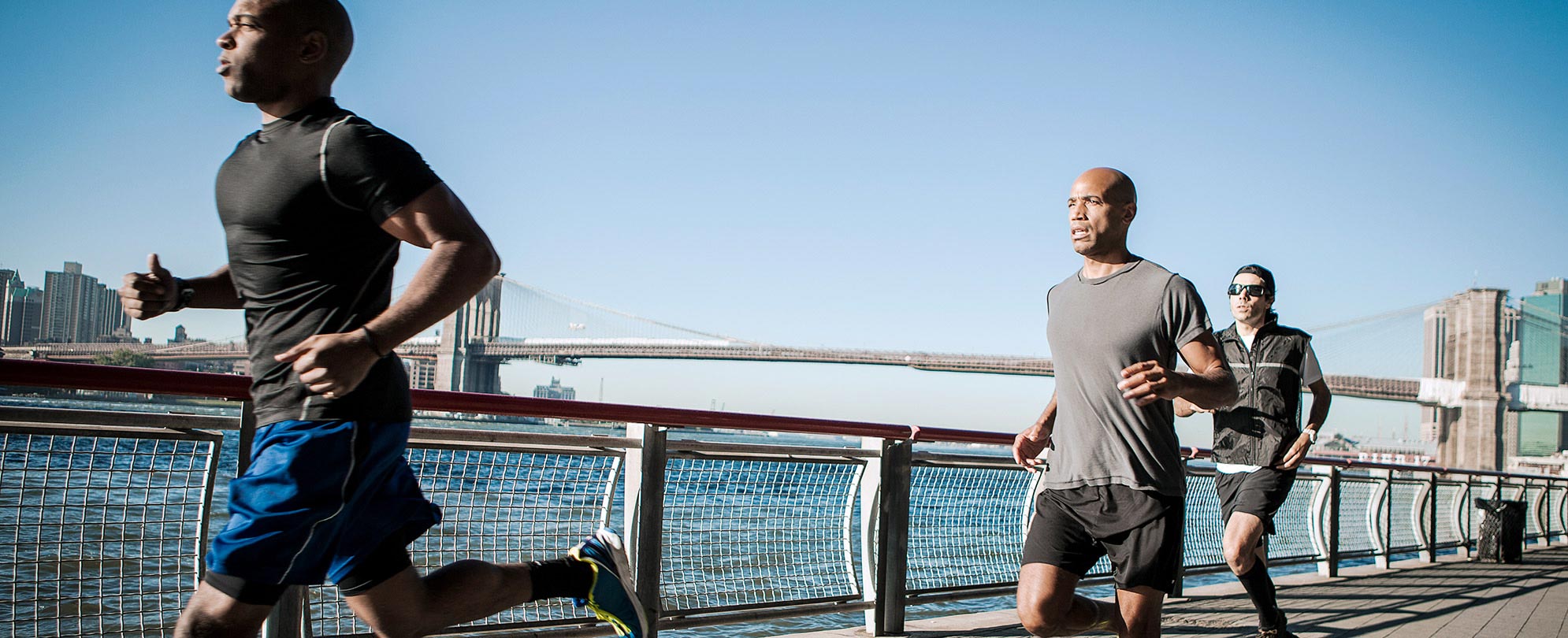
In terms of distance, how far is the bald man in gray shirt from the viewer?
2621 millimetres

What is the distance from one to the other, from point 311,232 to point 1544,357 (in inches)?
5555

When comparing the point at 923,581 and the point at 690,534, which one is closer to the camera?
the point at 690,534

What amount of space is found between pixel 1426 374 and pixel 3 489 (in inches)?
2899

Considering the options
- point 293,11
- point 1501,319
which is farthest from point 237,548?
point 1501,319

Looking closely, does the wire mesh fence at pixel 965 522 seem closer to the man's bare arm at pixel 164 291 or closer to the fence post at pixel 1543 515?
the man's bare arm at pixel 164 291

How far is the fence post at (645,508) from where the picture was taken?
3.35 metres

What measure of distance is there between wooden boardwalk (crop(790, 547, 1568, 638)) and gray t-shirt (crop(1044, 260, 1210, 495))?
1647mm

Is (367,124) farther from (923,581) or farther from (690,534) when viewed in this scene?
(923,581)

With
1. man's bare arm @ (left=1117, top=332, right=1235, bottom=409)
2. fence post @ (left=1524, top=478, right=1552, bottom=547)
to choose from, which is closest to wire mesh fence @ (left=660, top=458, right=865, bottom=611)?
man's bare arm @ (left=1117, top=332, right=1235, bottom=409)

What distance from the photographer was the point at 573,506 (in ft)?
10.9

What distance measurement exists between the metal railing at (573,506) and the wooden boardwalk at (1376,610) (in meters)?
0.23

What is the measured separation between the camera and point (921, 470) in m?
4.53

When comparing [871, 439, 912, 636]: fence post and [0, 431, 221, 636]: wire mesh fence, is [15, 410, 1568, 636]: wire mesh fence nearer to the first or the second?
[0, 431, 221, 636]: wire mesh fence

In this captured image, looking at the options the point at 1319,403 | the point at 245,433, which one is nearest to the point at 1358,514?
the point at 1319,403
